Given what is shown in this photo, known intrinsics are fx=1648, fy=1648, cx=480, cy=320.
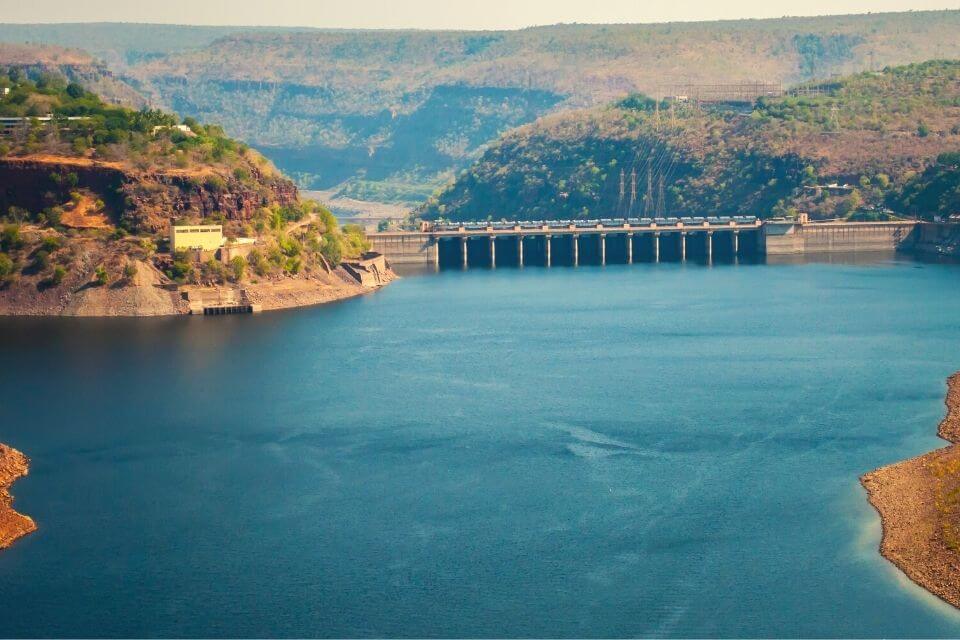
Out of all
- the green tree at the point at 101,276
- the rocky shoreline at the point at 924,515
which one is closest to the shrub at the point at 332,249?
the green tree at the point at 101,276

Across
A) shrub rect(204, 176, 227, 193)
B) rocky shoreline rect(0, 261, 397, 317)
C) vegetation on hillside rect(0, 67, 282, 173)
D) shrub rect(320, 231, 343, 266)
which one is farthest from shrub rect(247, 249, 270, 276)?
shrub rect(320, 231, 343, 266)

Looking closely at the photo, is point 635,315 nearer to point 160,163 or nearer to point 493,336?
point 493,336

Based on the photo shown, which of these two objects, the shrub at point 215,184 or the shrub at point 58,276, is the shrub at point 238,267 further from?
the shrub at point 58,276

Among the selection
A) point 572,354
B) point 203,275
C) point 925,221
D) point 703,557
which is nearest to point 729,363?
point 572,354

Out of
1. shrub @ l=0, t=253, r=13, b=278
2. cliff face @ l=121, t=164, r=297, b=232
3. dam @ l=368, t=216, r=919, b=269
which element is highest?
cliff face @ l=121, t=164, r=297, b=232

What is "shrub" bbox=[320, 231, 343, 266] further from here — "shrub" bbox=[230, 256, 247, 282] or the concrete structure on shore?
the concrete structure on shore

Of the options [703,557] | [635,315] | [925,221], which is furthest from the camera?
[925,221]
